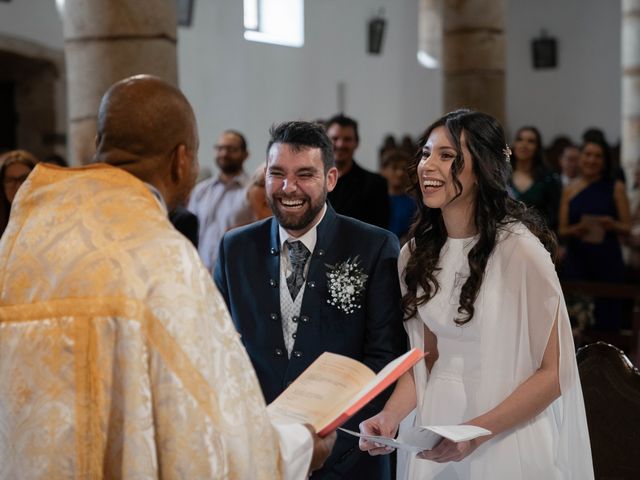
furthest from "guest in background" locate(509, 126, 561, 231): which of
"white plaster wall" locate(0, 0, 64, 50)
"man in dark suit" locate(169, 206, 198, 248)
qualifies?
"white plaster wall" locate(0, 0, 64, 50)

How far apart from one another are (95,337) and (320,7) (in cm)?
1259

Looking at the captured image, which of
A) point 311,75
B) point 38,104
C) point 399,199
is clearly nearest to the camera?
point 399,199

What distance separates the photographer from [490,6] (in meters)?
10.0

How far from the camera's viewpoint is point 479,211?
2.79 metres

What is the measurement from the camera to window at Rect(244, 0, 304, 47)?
12.9 meters

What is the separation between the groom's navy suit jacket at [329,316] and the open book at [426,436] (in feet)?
1.45

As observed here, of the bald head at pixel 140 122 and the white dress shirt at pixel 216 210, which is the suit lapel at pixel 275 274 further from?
the white dress shirt at pixel 216 210

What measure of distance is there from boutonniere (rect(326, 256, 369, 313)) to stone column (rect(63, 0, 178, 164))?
323 cm

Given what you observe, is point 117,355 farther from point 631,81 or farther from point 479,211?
point 631,81

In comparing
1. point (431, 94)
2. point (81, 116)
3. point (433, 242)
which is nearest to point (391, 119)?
point (431, 94)

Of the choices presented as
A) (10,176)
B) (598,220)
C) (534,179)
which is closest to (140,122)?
(10,176)

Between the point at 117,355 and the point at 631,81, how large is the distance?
11724mm

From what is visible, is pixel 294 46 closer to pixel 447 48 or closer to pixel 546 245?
pixel 447 48

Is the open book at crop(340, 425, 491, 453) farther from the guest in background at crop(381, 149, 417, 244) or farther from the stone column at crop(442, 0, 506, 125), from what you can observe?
the stone column at crop(442, 0, 506, 125)
